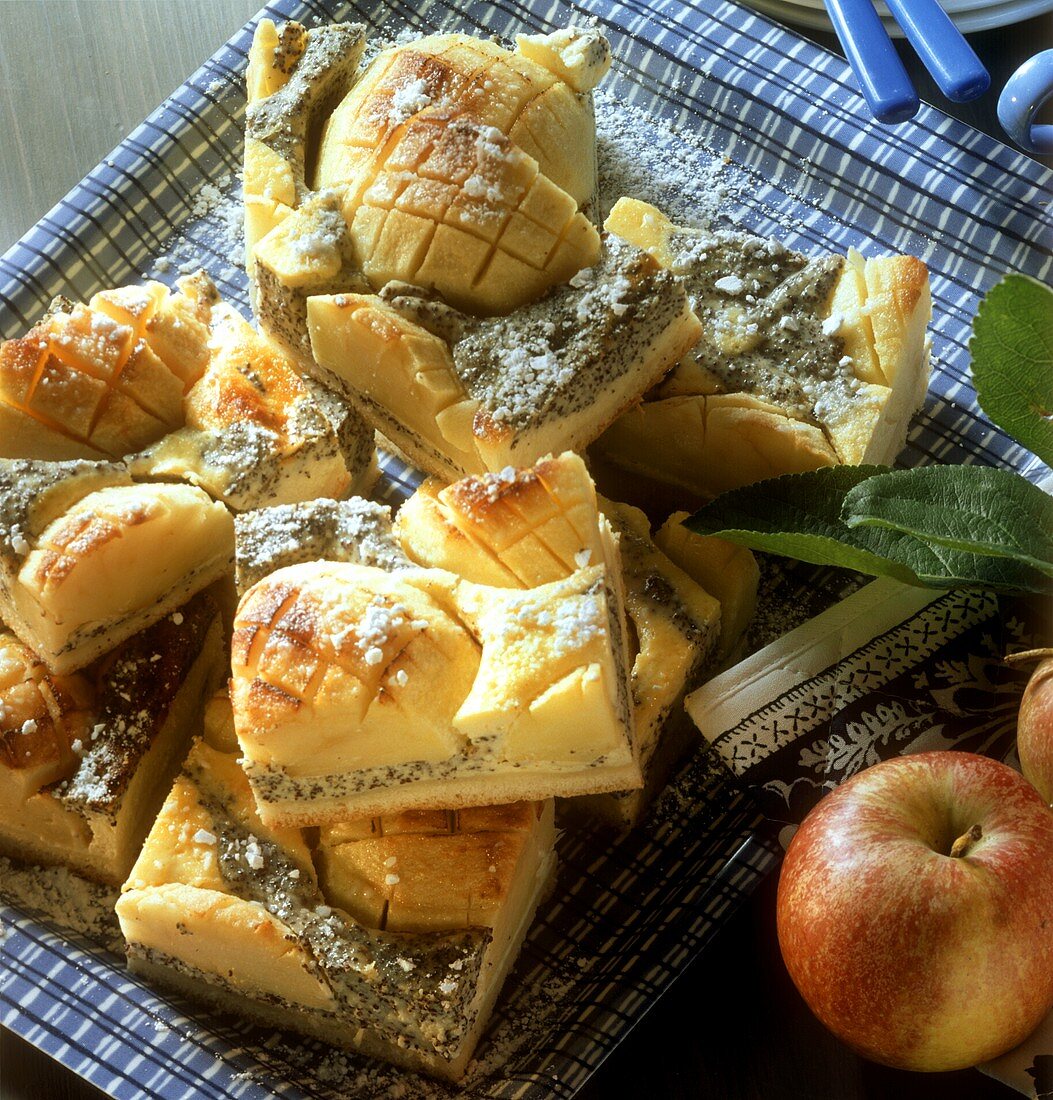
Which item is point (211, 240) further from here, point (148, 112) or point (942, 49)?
point (942, 49)

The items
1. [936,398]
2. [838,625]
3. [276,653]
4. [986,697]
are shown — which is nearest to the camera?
[276,653]

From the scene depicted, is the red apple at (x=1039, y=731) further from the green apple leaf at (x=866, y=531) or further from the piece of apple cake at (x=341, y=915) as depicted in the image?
the piece of apple cake at (x=341, y=915)

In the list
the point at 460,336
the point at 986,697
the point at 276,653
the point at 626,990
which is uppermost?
the point at 460,336

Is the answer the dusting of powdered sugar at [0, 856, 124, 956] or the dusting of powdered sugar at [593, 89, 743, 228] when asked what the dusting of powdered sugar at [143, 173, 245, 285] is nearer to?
the dusting of powdered sugar at [593, 89, 743, 228]

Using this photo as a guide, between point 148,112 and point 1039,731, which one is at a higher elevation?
point 148,112

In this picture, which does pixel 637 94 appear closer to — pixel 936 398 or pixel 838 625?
pixel 936 398

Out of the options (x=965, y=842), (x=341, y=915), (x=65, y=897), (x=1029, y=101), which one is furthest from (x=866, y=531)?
(x=65, y=897)

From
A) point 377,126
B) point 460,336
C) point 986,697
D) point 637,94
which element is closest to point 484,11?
point 637,94
